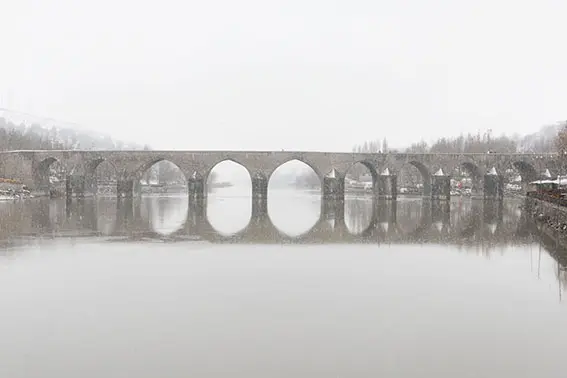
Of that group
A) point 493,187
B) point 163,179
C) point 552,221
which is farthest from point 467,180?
point 552,221

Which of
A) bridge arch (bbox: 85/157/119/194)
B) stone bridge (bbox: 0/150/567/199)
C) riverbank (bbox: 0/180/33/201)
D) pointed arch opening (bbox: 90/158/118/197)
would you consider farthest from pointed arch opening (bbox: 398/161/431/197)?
riverbank (bbox: 0/180/33/201)

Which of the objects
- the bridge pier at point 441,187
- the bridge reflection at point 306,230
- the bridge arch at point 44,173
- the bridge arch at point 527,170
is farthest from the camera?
the bridge arch at point 44,173

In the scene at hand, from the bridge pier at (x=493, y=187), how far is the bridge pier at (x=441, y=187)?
3643 mm

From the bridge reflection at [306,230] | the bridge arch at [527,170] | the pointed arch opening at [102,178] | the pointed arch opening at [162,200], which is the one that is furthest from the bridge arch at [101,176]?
the bridge arch at [527,170]

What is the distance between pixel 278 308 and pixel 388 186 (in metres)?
43.1

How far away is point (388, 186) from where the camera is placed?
173ft

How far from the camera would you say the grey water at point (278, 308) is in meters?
7.98

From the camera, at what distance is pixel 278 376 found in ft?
24.6

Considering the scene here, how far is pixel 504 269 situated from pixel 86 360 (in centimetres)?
1166

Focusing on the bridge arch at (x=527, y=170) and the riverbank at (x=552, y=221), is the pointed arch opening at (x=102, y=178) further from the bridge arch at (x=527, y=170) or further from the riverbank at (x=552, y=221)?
the bridge arch at (x=527, y=170)

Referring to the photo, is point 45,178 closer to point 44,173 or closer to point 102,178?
point 44,173

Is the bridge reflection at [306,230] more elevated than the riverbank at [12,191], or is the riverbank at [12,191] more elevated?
the riverbank at [12,191]

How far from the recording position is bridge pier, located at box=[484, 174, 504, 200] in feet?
173

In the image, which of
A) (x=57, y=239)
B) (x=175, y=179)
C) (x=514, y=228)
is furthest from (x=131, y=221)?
(x=175, y=179)
